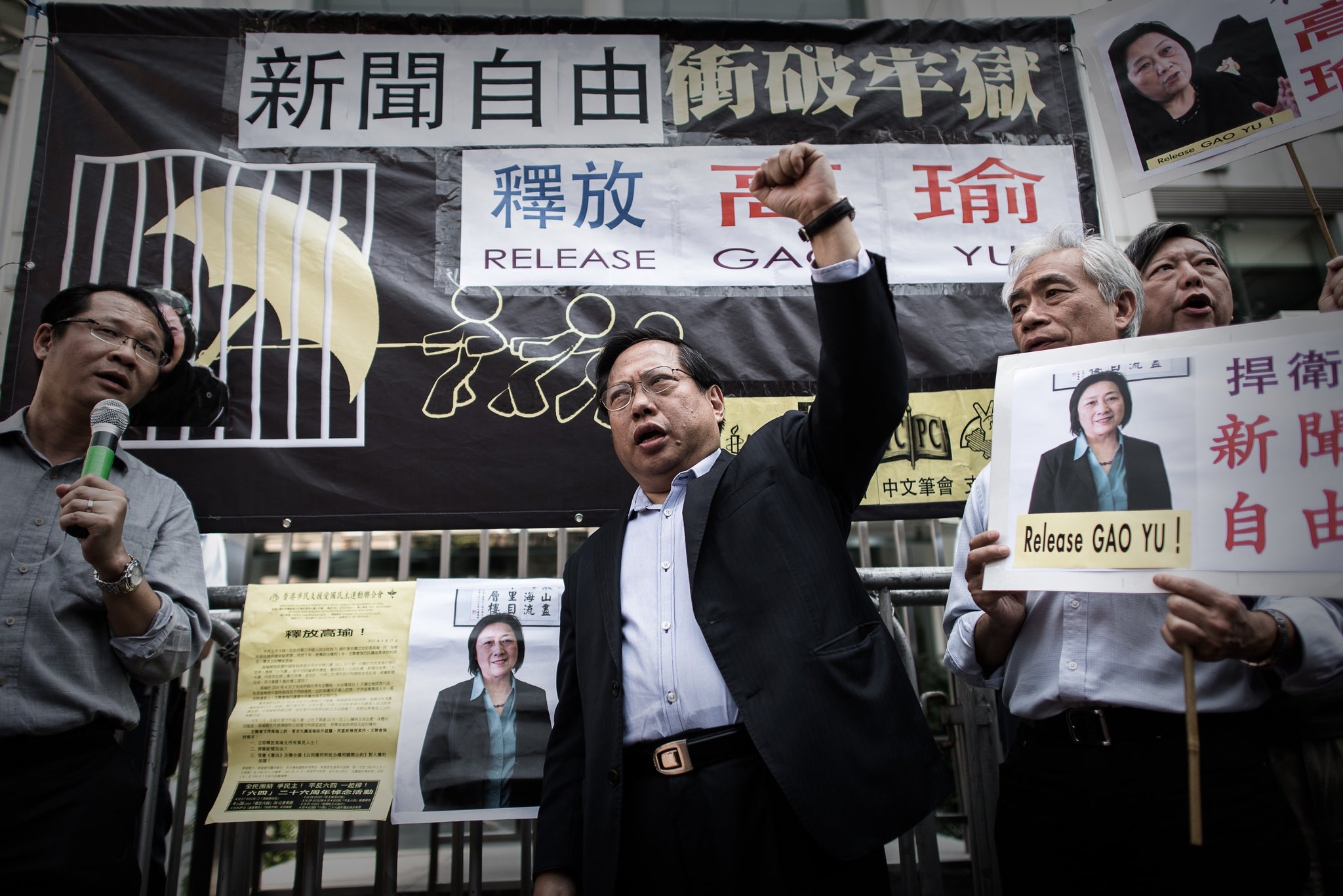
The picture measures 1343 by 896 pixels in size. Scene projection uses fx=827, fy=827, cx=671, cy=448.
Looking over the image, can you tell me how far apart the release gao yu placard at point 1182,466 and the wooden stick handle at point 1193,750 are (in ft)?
0.44

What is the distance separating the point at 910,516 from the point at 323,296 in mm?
2143

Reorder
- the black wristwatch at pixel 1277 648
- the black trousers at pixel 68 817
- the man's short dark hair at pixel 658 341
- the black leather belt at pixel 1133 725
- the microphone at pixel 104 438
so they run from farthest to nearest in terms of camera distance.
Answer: the man's short dark hair at pixel 658 341
the microphone at pixel 104 438
the black trousers at pixel 68 817
the black leather belt at pixel 1133 725
the black wristwatch at pixel 1277 648

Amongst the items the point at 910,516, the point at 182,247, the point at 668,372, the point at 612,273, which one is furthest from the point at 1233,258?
the point at 182,247

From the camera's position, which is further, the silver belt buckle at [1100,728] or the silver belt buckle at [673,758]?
the silver belt buckle at [673,758]

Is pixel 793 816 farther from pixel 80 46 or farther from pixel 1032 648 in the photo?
pixel 80 46

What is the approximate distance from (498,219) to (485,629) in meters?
1.45

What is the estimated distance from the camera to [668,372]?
2.19m

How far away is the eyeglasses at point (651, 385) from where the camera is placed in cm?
217

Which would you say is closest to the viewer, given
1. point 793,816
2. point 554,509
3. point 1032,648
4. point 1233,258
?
point 793,816

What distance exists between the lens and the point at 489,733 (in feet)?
7.75

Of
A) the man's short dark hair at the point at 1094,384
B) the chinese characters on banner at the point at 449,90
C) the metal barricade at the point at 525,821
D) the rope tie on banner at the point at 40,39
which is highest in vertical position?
the rope tie on banner at the point at 40,39

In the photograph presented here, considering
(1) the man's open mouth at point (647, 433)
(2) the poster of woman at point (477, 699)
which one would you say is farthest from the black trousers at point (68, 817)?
(1) the man's open mouth at point (647, 433)

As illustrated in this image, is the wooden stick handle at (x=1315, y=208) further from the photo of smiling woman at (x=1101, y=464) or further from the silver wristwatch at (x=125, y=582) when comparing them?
the silver wristwatch at (x=125, y=582)

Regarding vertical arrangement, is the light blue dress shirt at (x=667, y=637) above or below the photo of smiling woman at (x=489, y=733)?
above
